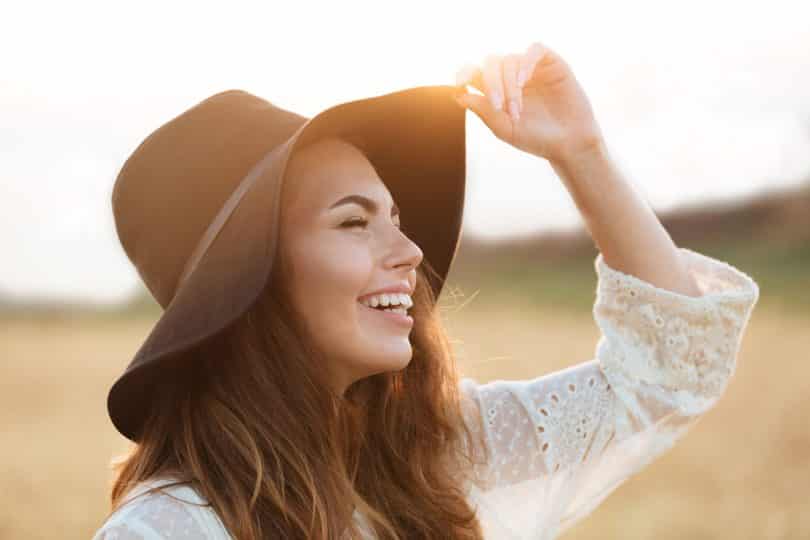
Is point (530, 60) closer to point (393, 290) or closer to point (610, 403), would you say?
point (393, 290)

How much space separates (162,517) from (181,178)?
1.97 feet

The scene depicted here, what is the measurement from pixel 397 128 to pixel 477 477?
2.47 ft

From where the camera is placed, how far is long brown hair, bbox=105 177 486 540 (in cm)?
170

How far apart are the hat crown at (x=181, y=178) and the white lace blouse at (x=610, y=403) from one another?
2.44 feet

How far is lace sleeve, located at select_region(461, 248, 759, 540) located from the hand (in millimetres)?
272

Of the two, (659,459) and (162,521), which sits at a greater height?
(162,521)

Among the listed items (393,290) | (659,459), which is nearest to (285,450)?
(393,290)

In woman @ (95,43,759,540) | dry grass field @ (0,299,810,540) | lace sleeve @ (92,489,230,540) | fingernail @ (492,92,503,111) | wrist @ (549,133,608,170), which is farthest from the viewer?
dry grass field @ (0,299,810,540)

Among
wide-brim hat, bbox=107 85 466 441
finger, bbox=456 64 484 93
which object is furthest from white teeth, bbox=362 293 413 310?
finger, bbox=456 64 484 93

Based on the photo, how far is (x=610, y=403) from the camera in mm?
2061

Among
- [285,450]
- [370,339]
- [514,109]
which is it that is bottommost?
[285,450]

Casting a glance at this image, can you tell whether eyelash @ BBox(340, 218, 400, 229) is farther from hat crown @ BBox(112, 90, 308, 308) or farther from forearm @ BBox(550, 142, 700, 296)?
forearm @ BBox(550, 142, 700, 296)

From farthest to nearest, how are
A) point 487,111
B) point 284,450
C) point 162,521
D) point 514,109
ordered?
point 487,111 < point 514,109 < point 284,450 < point 162,521

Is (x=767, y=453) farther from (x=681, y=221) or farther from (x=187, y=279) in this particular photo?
(x=187, y=279)
